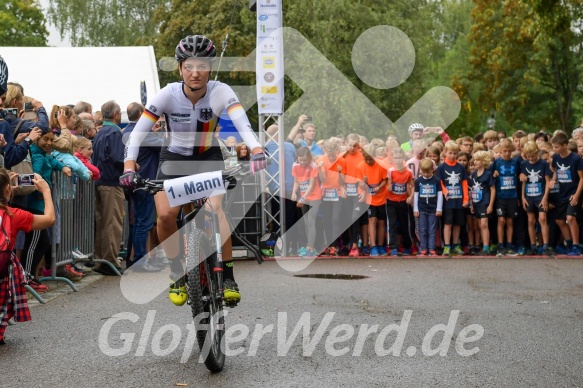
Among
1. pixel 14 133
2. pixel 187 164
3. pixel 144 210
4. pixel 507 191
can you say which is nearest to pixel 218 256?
pixel 187 164

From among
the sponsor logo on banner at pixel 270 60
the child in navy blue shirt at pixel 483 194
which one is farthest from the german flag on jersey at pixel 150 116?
the child in navy blue shirt at pixel 483 194

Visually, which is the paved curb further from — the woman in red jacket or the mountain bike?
the mountain bike

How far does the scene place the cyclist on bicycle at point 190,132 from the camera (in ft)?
25.4

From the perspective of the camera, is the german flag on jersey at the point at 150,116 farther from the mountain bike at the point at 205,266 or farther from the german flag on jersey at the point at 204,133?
the mountain bike at the point at 205,266

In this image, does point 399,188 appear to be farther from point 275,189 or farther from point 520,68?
point 520,68

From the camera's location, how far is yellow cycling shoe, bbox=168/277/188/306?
7703mm

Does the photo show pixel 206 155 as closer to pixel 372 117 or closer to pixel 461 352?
pixel 461 352

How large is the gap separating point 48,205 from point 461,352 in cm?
349

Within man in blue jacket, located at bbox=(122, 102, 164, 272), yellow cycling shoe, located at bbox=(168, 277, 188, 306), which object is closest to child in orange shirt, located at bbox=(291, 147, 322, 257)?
man in blue jacket, located at bbox=(122, 102, 164, 272)

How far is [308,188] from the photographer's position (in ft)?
58.1

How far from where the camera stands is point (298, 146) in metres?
18.9

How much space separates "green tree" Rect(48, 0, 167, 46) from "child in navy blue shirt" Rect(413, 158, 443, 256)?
49455mm

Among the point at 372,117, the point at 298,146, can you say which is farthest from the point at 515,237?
the point at 372,117

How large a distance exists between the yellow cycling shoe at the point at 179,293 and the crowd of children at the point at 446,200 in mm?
9669
